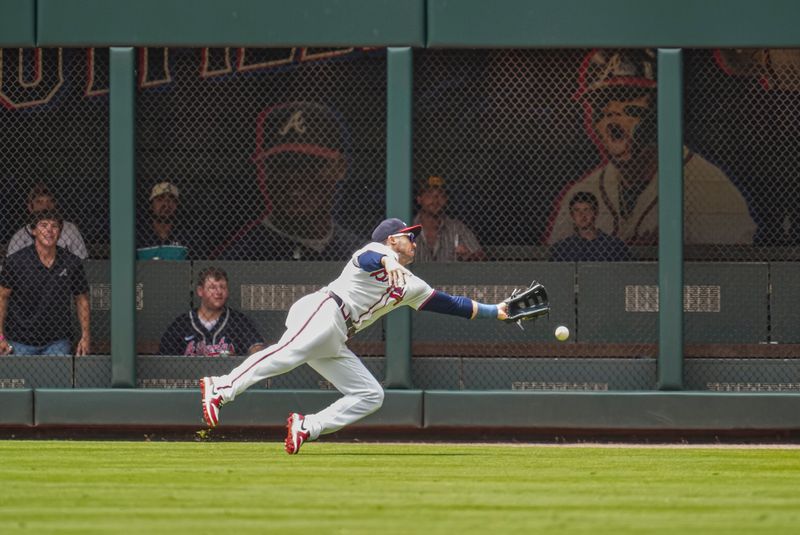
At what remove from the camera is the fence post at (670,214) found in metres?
11.6

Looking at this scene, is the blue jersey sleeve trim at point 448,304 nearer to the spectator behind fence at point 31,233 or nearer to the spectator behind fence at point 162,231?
the spectator behind fence at point 162,231

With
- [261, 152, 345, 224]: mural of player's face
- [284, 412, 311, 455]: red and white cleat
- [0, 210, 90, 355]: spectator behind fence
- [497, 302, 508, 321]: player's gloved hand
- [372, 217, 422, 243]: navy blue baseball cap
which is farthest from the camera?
[261, 152, 345, 224]: mural of player's face

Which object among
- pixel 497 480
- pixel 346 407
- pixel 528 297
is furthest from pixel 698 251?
pixel 497 480

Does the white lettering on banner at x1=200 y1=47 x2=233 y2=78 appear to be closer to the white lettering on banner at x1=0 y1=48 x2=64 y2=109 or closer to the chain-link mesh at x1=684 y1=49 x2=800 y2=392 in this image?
the white lettering on banner at x1=0 y1=48 x2=64 y2=109

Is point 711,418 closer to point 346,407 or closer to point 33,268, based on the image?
point 346,407

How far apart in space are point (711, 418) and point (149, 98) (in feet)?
17.4

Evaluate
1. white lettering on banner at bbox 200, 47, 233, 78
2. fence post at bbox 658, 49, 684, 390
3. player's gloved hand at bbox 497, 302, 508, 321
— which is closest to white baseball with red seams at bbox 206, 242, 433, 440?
player's gloved hand at bbox 497, 302, 508, 321

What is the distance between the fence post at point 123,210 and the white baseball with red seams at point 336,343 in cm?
212

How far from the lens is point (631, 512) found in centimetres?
671

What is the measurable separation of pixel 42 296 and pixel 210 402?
273cm

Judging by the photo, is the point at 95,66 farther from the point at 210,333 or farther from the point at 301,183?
the point at 210,333

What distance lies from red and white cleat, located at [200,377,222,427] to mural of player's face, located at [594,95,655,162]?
14.0ft

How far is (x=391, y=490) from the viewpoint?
24.7 feet

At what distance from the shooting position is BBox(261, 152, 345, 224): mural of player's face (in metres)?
12.2
